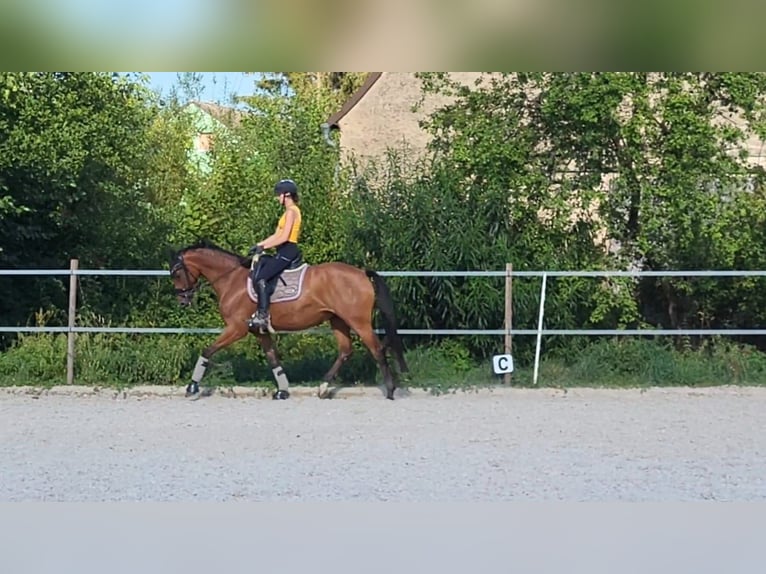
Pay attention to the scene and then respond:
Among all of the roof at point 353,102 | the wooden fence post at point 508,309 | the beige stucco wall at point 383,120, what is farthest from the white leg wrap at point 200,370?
the roof at point 353,102

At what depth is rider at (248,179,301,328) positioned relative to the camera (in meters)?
10.5

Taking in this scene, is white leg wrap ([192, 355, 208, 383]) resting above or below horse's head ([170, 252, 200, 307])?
below

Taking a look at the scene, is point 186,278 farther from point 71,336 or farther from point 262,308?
point 71,336

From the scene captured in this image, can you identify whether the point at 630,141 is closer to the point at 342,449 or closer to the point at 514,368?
the point at 514,368

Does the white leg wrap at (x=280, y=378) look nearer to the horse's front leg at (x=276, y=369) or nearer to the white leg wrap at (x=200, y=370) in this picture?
the horse's front leg at (x=276, y=369)

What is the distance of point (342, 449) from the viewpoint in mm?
7961

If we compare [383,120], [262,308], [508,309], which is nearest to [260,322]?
[262,308]

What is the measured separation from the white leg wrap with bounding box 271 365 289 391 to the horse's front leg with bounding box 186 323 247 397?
0.57 m

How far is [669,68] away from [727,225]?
783 centimetres

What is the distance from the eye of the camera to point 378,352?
10.7 meters

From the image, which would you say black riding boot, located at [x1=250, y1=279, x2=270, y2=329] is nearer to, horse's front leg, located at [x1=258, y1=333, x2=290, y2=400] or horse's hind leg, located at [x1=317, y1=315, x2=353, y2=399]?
horse's front leg, located at [x1=258, y1=333, x2=290, y2=400]

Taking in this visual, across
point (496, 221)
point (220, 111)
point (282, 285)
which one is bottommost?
point (282, 285)

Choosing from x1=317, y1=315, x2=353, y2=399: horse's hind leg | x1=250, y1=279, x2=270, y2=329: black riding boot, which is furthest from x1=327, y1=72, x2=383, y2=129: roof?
x1=250, y1=279, x2=270, y2=329: black riding boot

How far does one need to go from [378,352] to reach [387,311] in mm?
497
